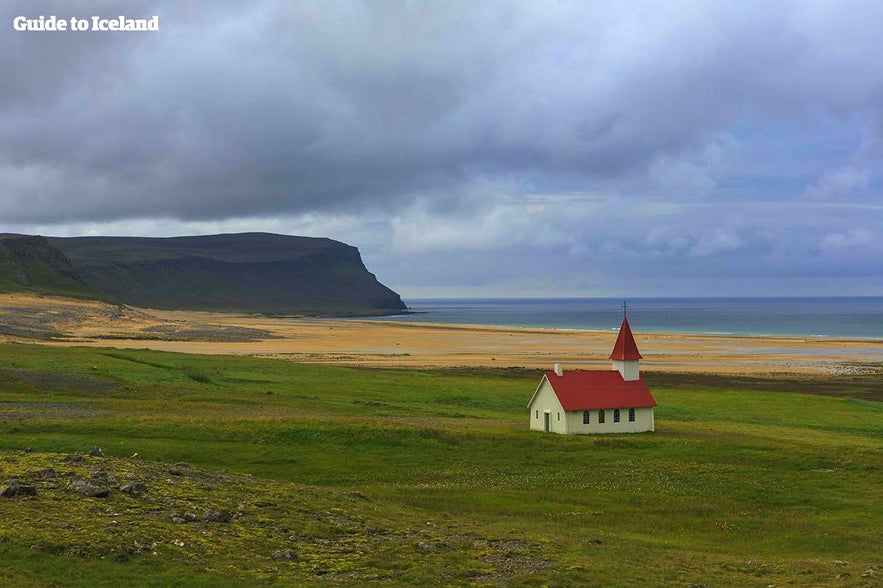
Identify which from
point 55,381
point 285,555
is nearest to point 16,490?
point 285,555

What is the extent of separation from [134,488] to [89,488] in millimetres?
1236

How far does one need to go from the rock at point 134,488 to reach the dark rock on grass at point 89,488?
49cm

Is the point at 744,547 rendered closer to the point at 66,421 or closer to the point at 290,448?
the point at 290,448

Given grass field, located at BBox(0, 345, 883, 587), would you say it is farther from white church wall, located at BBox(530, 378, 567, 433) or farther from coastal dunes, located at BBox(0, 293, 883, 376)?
coastal dunes, located at BBox(0, 293, 883, 376)

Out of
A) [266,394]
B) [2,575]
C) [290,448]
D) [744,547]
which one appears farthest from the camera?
[266,394]

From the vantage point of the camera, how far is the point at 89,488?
78.5ft

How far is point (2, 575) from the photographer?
18281mm

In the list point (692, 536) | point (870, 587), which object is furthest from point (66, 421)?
point (870, 587)

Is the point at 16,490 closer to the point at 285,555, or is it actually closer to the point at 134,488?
the point at 134,488

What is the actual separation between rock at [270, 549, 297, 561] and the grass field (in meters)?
0.06

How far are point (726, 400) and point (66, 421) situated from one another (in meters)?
52.0

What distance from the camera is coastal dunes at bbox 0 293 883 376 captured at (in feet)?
376

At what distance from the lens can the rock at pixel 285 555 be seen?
2186 centimetres

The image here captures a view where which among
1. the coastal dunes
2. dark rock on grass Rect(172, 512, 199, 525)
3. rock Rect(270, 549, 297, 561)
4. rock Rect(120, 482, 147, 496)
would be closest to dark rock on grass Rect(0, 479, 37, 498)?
rock Rect(120, 482, 147, 496)
